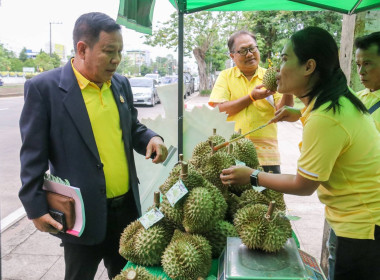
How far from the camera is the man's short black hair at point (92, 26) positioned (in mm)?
1778

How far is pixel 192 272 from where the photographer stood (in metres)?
1.42

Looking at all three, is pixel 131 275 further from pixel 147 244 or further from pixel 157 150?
pixel 157 150

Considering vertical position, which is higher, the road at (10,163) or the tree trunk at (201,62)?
the tree trunk at (201,62)

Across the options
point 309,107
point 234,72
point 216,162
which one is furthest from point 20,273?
point 309,107

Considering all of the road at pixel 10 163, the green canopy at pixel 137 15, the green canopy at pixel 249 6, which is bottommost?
the road at pixel 10 163

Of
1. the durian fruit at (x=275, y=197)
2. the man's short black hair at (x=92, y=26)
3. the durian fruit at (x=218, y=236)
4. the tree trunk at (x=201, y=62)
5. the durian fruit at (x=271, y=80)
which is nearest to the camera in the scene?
the durian fruit at (x=218, y=236)

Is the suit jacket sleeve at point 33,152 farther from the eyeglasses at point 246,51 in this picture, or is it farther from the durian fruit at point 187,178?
the eyeglasses at point 246,51

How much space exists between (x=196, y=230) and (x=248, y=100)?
5.25 ft

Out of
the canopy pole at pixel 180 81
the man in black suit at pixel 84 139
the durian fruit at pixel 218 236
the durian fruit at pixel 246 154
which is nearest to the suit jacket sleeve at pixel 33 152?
the man in black suit at pixel 84 139

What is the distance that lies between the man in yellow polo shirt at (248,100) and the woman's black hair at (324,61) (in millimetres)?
1234

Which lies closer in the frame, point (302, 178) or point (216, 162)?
point (302, 178)

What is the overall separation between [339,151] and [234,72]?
183 centimetres

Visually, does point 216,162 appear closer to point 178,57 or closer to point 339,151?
point 339,151

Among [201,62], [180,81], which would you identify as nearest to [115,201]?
[180,81]
